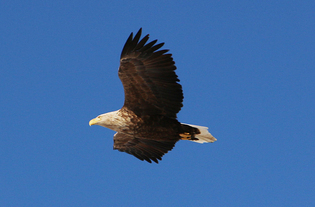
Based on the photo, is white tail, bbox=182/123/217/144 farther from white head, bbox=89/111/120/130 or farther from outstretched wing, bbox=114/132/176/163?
white head, bbox=89/111/120/130

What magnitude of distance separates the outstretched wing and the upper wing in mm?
1401

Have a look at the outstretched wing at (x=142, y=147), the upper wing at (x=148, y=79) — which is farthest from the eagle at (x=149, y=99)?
the outstretched wing at (x=142, y=147)

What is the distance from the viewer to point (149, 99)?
898 cm

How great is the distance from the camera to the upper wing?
826 cm

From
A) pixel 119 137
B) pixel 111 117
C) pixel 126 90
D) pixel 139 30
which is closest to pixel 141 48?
pixel 139 30

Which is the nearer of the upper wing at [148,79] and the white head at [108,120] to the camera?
the upper wing at [148,79]

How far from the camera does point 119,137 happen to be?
10367 millimetres

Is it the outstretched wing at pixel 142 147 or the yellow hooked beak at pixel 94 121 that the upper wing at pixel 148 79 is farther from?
the outstretched wing at pixel 142 147

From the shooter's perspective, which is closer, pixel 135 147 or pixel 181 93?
pixel 181 93

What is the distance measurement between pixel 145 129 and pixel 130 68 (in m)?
1.62

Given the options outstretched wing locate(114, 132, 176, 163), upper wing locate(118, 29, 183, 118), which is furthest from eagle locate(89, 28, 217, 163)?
outstretched wing locate(114, 132, 176, 163)

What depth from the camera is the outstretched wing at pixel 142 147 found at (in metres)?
10.2

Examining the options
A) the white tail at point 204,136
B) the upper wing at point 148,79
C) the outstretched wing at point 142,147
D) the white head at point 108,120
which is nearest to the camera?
the upper wing at point 148,79

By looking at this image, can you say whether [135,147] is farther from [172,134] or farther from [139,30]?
[139,30]
